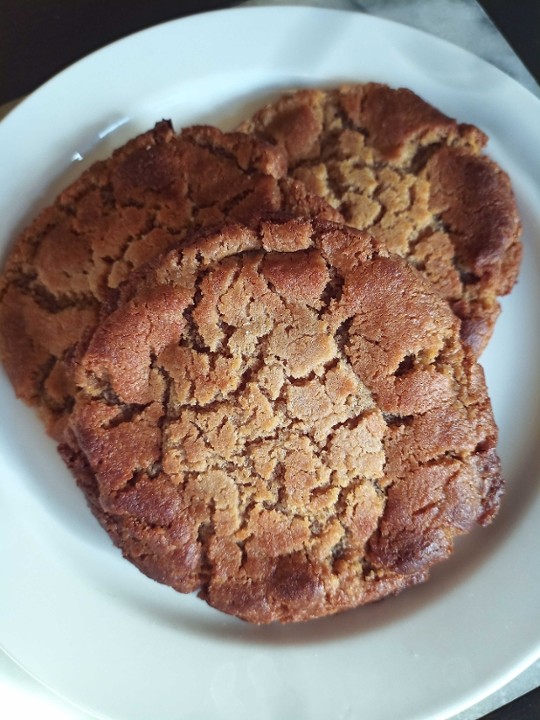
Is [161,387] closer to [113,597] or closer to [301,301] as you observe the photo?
[301,301]

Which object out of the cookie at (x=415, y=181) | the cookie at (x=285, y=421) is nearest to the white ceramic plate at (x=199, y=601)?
the cookie at (x=415, y=181)

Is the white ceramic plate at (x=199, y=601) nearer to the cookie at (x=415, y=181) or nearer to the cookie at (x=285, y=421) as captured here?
the cookie at (x=415, y=181)

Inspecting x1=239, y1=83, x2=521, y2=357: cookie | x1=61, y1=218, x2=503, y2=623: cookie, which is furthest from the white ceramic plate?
x1=61, y1=218, x2=503, y2=623: cookie

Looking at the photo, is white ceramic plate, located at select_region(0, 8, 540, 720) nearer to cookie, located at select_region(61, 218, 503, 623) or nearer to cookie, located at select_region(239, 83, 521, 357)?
cookie, located at select_region(239, 83, 521, 357)

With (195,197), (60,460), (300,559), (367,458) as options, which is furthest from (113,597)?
(195,197)

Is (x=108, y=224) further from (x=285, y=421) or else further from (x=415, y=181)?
(x=415, y=181)
